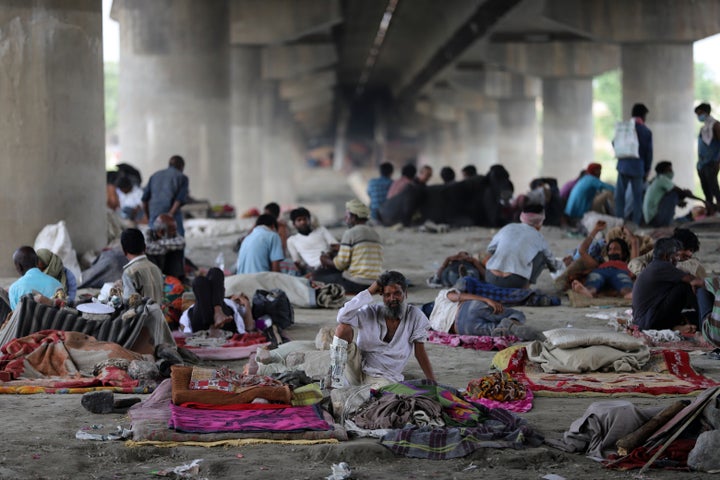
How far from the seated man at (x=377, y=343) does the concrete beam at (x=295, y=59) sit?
34.9 metres

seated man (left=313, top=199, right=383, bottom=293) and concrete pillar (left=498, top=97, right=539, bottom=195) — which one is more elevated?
concrete pillar (left=498, top=97, right=539, bottom=195)

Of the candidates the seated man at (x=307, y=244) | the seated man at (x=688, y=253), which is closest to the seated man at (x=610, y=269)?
the seated man at (x=688, y=253)

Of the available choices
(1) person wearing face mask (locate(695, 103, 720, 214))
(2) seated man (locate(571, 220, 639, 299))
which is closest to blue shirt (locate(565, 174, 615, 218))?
(1) person wearing face mask (locate(695, 103, 720, 214))

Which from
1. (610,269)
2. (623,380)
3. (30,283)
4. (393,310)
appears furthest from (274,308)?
(610,269)

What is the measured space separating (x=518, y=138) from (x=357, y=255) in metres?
33.3

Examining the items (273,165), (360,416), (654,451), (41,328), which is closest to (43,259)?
(41,328)

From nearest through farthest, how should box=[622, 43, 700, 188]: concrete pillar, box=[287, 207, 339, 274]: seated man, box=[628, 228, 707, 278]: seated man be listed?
1. box=[628, 228, 707, 278]: seated man
2. box=[287, 207, 339, 274]: seated man
3. box=[622, 43, 700, 188]: concrete pillar

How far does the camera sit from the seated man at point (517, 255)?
1272cm

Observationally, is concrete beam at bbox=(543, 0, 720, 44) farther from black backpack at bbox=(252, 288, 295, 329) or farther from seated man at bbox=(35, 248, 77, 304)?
seated man at bbox=(35, 248, 77, 304)

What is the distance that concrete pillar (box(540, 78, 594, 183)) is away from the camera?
38.6 metres

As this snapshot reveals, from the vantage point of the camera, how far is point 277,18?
111 ft

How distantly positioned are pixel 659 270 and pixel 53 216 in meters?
7.96

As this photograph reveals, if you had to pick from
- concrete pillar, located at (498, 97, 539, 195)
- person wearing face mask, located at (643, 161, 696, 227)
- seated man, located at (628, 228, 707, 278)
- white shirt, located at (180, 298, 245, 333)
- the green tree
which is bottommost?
white shirt, located at (180, 298, 245, 333)

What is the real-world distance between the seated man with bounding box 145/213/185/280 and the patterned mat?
5282 mm
